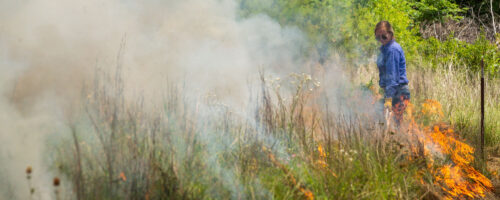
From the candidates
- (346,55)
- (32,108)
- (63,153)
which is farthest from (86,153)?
(346,55)

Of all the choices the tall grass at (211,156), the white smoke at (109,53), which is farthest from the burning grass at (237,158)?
the white smoke at (109,53)

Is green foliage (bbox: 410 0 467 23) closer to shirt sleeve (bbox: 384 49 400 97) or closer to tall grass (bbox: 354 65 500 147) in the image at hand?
tall grass (bbox: 354 65 500 147)

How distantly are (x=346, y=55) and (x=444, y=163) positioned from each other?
11.1ft

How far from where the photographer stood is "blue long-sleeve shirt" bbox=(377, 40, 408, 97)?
5.11m

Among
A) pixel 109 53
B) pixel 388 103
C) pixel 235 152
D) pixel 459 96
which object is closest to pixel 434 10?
pixel 459 96

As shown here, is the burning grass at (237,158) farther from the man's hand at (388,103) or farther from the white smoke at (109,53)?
the man's hand at (388,103)

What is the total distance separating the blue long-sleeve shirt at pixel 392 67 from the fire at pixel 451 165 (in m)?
0.55

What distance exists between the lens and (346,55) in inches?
291

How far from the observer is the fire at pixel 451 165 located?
161 inches

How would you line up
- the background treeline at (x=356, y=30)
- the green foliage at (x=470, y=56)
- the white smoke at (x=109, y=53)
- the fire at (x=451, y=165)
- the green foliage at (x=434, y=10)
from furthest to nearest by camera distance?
the green foliage at (x=434, y=10) < the green foliage at (x=470, y=56) < the background treeline at (x=356, y=30) < the fire at (x=451, y=165) < the white smoke at (x=109, y=53)

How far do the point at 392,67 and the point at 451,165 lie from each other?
4.24ft

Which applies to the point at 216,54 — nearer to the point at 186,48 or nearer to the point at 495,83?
the point at 186,48

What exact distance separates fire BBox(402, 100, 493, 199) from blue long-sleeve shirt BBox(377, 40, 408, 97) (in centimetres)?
55

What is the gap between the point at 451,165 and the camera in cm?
448
